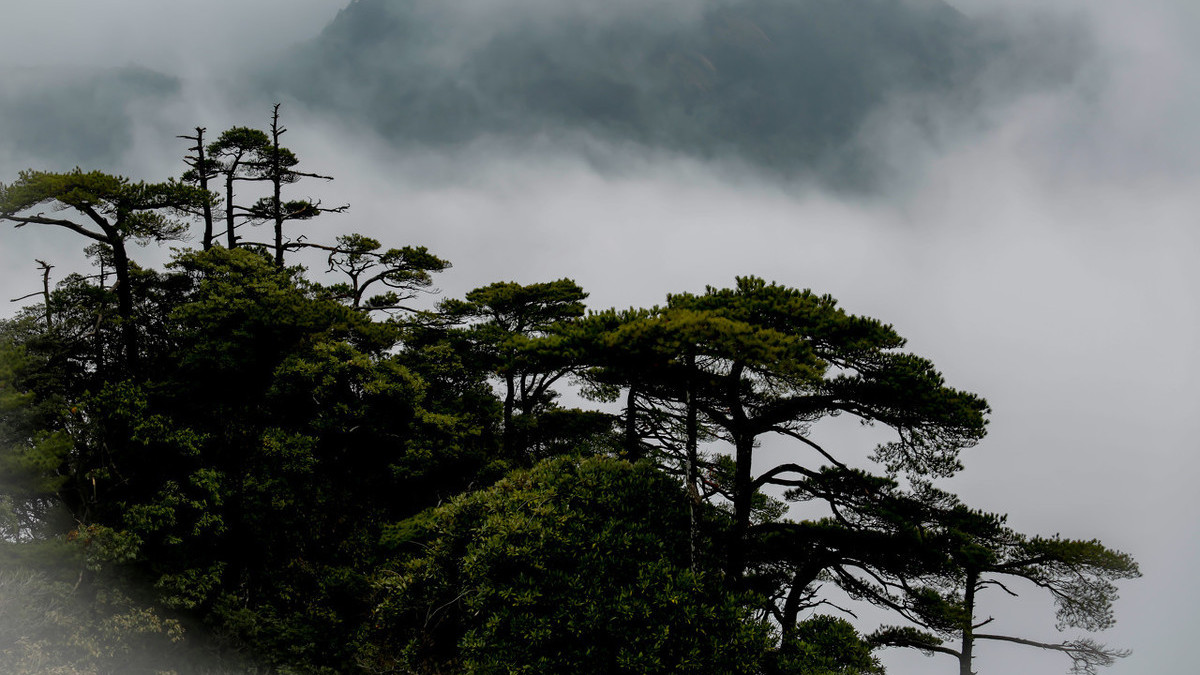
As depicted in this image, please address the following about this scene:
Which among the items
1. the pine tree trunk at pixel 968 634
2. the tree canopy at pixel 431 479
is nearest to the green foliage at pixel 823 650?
the tree canopy at pixel 431 479

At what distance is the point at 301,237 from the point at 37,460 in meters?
11.2

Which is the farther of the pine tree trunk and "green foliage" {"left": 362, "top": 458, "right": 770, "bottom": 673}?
the pine tree trunk

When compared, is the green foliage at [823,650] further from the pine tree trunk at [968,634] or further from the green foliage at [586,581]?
the pine tree trunk at [968,634]

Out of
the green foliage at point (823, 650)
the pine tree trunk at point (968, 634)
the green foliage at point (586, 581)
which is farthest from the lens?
the pine tree trunk at point (968, 634)

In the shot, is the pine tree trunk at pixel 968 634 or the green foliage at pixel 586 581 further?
the pine tree trunk at pixel 968 634

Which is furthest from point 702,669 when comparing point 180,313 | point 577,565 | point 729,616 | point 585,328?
point 180,313

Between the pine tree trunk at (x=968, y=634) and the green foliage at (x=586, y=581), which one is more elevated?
the green foliage at (x=586, y=581)

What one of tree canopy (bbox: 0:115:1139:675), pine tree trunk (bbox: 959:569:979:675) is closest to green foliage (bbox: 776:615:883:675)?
tree canopy (bbox: 0:115:1139:675)

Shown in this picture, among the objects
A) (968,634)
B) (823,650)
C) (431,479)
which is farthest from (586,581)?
(431,479)

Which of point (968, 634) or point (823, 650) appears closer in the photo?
point (823, 650)

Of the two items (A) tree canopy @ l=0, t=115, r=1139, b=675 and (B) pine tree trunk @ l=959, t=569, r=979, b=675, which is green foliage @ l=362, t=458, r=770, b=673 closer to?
(A) tree canopy @ l=0, t=115, r=1139, b=675

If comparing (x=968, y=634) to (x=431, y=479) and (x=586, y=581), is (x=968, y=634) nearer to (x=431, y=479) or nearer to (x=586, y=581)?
(x=586, y=581)

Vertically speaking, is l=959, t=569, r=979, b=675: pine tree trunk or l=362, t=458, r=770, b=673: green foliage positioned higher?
l=362, t=458, r=770, b=673: green foliage

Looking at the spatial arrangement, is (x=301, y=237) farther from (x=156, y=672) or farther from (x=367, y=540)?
(x=156, y=672)
